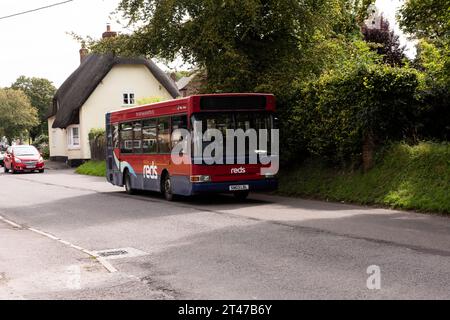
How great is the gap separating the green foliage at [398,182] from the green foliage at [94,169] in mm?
17955

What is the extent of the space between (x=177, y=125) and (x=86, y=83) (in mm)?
32157

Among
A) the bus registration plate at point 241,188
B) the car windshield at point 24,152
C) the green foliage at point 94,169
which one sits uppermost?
the car windshield at point 24,152

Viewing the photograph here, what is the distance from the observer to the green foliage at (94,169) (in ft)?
109

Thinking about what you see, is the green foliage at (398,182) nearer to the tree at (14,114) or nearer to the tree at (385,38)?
the tree at (385,38)

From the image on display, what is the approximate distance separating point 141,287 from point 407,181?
29.7 ft

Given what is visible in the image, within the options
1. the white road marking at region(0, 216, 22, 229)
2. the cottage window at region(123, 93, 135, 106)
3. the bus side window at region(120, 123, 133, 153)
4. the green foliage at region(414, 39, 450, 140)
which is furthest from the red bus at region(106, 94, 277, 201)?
the cottage window at region(123, 93, 135, 106)

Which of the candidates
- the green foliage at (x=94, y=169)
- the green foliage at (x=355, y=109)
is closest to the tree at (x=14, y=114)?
the green foliage at (x=94, y=169)

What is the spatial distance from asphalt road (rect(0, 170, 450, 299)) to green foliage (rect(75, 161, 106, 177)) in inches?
703

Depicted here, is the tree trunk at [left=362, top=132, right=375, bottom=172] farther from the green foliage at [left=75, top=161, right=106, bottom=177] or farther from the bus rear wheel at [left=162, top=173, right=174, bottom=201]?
the green foliage at [left=75, top=161, right=106, bottom=177]

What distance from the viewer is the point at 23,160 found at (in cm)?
3856

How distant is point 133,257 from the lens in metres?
8.97

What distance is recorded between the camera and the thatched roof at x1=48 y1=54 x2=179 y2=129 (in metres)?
45.3

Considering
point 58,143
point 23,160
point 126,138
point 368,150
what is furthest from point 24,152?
point 368,150
